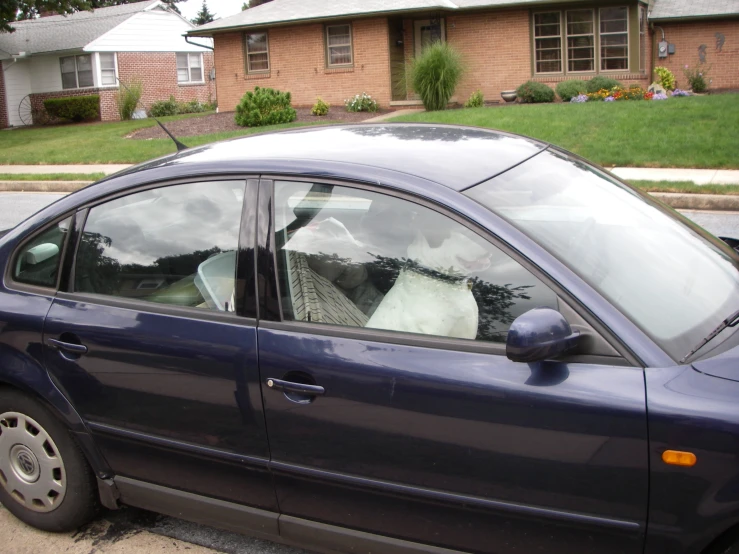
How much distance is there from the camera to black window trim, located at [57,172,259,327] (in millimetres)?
2924

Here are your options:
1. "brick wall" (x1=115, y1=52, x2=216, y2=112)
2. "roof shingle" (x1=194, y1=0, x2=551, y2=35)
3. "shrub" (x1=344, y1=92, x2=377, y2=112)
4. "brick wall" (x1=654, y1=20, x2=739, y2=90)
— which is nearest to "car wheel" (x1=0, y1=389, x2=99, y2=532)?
"shrub" (x1=344, y1=92, x2=377, y2=112)

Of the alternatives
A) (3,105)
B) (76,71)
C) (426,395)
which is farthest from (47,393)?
(3,105)

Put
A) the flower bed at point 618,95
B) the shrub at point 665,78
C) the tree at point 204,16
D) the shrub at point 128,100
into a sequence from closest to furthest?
the flower bed at point 618,95
the shrub at point 665,78
the shrub at point 128,100
the tree at point 204,16

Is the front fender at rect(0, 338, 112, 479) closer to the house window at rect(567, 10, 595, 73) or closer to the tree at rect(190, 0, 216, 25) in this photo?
the house window at rect(567, 10, 595, 73)

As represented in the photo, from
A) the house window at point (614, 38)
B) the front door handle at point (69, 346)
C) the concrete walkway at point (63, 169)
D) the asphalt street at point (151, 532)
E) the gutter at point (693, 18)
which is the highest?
the gutter at point (693, 18)

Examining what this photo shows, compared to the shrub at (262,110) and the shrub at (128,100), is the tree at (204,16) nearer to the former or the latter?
the shrub at (128,100)

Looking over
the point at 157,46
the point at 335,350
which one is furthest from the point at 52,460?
the point at 157,46

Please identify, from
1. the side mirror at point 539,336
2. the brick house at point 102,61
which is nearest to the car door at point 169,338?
the side mirror at point 539,336

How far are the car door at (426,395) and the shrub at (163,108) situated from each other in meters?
33.2

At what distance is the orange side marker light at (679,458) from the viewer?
2203mm

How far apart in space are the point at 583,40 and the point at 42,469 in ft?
78.7

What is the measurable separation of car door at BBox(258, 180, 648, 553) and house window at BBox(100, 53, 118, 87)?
35863mm

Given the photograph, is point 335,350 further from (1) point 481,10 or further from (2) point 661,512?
(1) point 481,10

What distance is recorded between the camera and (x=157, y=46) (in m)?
38.3
